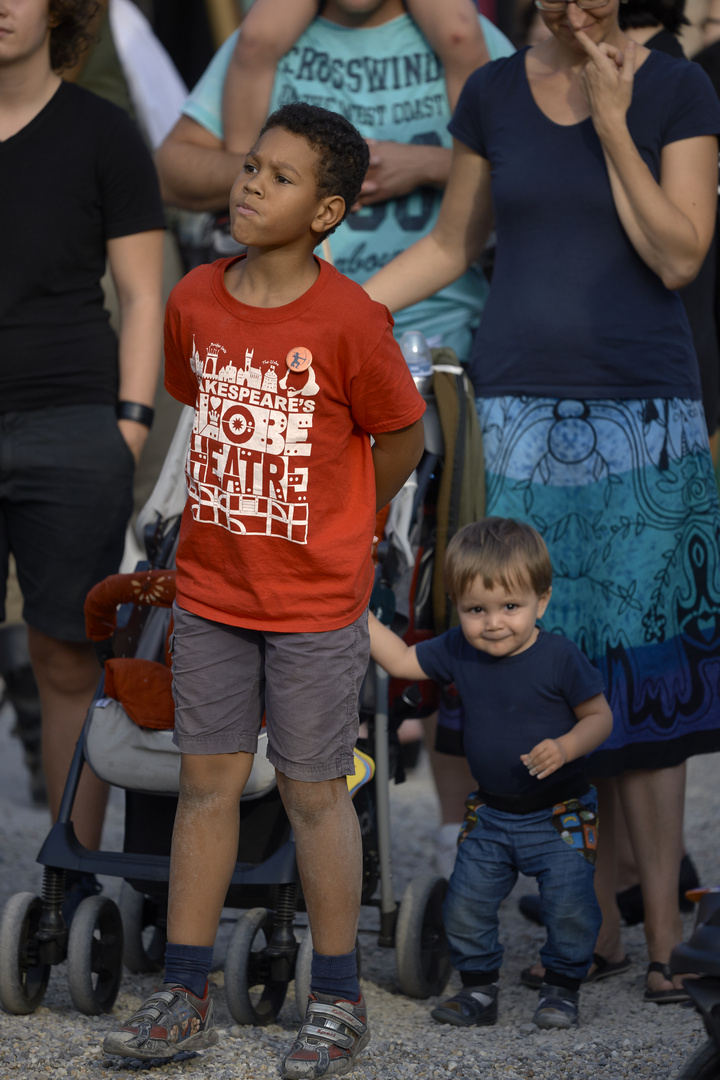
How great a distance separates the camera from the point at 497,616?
2.94 m

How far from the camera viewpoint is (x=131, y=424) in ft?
11.1

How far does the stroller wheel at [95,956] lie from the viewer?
9.07ft

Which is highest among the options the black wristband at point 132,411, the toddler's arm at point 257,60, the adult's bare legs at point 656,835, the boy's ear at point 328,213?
the toddler's arm at point 257,60

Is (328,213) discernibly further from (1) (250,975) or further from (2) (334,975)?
(1) (250,975)

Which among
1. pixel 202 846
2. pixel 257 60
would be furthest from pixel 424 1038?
pixel 257 60

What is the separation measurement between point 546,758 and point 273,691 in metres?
0.67

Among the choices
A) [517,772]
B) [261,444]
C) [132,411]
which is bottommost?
[517,772]

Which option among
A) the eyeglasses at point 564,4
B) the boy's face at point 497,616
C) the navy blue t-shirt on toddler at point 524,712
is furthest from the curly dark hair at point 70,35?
the navy blue t-shirt on toddler at point 524,712

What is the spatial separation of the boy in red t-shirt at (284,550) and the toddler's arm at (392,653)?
465mm

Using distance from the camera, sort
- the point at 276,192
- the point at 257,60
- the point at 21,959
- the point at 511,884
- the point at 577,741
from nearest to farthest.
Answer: the point at 276,192, the point at 21,959, the point at 577,741, the point at 511,884, the point at 257,60

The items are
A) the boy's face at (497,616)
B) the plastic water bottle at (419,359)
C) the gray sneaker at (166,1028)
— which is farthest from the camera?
the plastic water bottle at (419,359)

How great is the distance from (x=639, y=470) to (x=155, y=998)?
5.06 feet

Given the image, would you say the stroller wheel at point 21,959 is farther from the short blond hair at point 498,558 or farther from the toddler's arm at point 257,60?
the toddler's arm at point 257,60

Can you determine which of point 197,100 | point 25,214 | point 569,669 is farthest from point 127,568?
point 569,669
